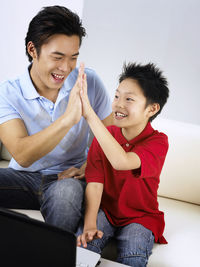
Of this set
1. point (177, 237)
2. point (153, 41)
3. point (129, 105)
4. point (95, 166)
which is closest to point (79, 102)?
point (129, 105)

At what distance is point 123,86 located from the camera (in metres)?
1.48

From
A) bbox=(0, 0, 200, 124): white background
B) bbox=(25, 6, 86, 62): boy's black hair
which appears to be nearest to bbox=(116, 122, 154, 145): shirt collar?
bbox=(25, 6, 86, 62): boy's black hair

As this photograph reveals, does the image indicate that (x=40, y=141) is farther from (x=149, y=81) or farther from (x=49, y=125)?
(x=149, y=81)

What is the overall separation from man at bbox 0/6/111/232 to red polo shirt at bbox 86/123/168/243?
118mm

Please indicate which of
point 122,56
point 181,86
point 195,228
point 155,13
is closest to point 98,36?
point 122,56

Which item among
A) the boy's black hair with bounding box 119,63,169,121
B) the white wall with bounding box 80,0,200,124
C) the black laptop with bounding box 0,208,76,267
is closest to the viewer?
the black laptop with bounding box 0,208,76,267

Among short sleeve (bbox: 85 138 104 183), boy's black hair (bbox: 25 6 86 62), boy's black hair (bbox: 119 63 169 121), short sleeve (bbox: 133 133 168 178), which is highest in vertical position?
boy's black hair (bbox: 25 6 86 62)

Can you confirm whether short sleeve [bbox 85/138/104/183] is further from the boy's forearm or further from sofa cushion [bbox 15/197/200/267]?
sofa cushion [bbox 15/197/200/267]

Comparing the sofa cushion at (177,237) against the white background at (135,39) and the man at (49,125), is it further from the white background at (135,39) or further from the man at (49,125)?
the white background at (135,39)

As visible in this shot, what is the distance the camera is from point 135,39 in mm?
2865

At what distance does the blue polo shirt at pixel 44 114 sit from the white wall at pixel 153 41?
1171mm

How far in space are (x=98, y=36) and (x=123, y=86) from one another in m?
1.62

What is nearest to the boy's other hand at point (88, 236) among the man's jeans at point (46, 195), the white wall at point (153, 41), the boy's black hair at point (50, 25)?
the man's jeans at point (46, 195)

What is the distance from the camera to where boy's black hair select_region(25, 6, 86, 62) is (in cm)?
158
